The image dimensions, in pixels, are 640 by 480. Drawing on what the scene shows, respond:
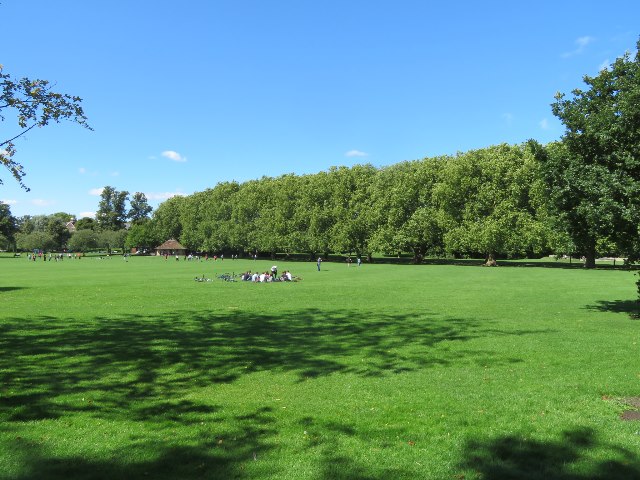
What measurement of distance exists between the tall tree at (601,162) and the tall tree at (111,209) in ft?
574

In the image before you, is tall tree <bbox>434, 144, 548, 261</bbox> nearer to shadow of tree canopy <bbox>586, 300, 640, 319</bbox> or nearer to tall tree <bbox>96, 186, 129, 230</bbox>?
shadow of tree canopy <bbox>586, 300, 640, 319</bbox>

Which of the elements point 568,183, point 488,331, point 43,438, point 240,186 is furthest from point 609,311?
point 240,186

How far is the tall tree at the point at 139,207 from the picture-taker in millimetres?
186250

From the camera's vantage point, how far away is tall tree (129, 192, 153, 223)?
18625cm

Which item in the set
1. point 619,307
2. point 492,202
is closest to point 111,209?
point 492,202

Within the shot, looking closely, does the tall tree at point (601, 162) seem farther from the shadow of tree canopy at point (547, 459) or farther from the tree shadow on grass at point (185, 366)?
the shadow of tree canopy at point (547, 459)

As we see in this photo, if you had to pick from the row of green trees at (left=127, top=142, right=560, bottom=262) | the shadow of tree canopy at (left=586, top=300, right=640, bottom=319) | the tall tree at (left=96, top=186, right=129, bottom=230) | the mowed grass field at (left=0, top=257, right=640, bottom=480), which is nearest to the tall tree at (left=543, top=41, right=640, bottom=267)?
the shadow of tree canopy at (left=586, top=300, right=640, bottom=319)

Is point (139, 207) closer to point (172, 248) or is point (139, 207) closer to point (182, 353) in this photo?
point (172, 248)

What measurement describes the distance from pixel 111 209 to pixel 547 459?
190575 millimetres

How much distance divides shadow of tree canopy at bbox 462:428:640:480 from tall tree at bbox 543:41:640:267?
1288 centimetres

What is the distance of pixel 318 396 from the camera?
28.9 ft

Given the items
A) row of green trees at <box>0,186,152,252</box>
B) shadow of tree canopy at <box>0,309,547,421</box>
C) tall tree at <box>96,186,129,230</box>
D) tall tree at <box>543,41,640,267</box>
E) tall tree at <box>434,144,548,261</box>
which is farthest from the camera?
tall tree at <box>96,186,129,230</box>

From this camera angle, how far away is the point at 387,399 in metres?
8.59

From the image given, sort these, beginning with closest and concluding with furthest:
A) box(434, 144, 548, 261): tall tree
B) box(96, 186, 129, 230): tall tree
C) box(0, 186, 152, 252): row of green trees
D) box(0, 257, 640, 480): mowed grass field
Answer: box(0, 257, 640, 480): mowed grass field → box(434, 144, 548, 261): tall tree → box(0, 186, 152, 252): row of green trees → box(96, 186, 129, 230): tall tree
